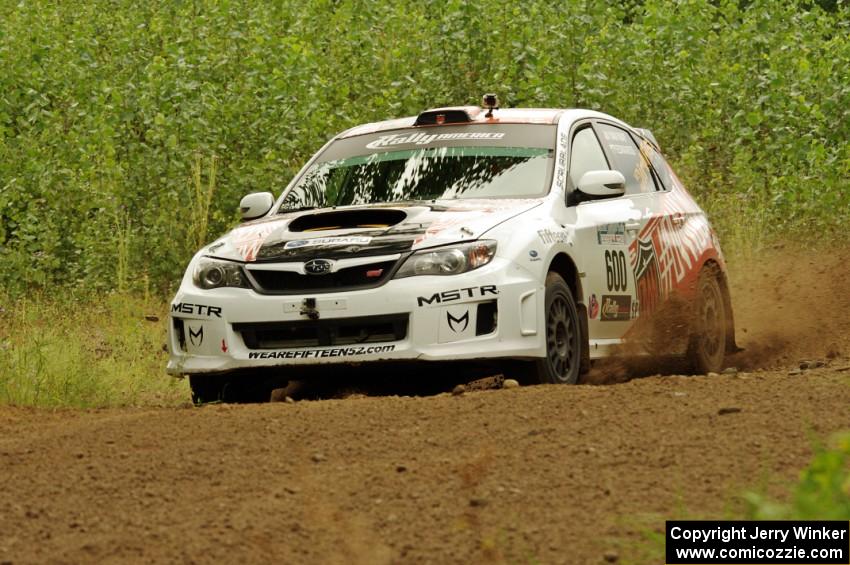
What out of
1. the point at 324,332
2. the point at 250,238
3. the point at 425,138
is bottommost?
the point at 324,332

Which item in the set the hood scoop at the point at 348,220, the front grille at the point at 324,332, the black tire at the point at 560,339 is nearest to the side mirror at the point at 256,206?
the hood scoop at the point at 348,220

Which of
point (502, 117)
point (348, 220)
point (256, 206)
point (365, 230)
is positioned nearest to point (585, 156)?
point (502, 117)

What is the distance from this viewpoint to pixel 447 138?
9.42 metres

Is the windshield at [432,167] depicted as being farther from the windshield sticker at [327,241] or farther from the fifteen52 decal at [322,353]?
the fifteen52 decal at [322,353]

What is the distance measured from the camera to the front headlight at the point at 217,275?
26.9 ft

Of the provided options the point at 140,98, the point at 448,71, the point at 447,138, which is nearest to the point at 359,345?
the point at 447,138

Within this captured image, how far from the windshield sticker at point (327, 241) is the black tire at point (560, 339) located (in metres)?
1.06

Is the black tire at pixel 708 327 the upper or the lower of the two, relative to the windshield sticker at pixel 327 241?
lower

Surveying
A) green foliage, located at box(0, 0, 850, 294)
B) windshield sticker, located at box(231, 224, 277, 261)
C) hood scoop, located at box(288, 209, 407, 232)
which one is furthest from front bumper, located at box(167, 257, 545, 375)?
green foliage, located at box(0, 0, 850, 294)

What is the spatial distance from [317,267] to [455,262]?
746mm

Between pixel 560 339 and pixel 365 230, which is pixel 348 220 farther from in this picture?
pixel 560 339

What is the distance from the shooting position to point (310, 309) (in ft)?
26.0

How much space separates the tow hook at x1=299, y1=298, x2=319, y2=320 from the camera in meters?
7.92

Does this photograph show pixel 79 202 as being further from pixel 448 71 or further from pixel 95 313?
pixel 448 71
